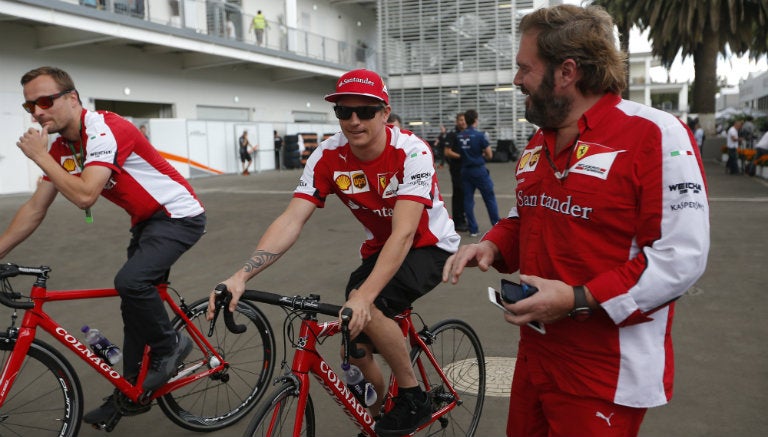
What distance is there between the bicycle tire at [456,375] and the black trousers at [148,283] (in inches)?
56.3

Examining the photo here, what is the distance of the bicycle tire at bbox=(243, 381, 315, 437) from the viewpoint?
2297mm

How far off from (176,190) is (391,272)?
5.81 ft

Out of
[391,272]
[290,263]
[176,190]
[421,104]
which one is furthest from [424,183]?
[421,104]

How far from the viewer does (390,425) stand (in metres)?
2.93

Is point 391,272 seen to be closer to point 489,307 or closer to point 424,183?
point 424,183

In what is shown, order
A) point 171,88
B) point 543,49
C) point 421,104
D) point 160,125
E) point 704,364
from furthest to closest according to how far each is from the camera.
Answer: point 421,104
point 171,88
point 160,125
point 704,364
point 543,49

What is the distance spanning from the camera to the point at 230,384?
14.0ft

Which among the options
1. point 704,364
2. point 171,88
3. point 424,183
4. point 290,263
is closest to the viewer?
point 424,183

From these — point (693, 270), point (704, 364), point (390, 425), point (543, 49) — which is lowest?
point (704, 364)

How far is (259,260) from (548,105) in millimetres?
1465

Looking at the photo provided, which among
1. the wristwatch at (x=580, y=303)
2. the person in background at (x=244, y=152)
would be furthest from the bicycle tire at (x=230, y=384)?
the person in background at (x=244, y=152)

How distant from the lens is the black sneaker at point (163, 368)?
3.53 metres

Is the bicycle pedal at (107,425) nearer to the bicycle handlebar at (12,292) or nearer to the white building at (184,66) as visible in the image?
the bicycle handlebar at (12,292)

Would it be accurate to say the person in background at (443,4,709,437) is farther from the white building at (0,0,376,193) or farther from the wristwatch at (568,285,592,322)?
the white building at (0,0,376,193)
